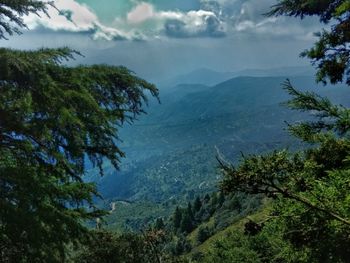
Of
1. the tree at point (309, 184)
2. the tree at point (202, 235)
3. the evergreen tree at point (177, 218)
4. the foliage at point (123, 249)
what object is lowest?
the evergreen tree at point (177, 218)

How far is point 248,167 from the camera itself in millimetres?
6570

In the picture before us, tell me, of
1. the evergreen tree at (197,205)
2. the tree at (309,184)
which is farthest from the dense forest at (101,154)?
the evergreen tree at (197,205)

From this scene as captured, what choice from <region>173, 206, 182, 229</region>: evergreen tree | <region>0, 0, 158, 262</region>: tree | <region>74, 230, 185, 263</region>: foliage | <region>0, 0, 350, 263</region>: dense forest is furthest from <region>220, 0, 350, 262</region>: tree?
<region>173, 206, 182, 229</region>: evergreen tree

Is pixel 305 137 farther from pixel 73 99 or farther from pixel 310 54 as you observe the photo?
pixel 73 99

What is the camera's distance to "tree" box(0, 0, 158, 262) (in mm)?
9625

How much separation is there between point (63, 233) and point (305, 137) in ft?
20.0

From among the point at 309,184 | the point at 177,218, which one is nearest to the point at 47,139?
the point at 309,184

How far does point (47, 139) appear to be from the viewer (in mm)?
10602

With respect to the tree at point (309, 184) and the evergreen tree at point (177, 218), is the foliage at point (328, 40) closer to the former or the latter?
the tree at point (309, 184)

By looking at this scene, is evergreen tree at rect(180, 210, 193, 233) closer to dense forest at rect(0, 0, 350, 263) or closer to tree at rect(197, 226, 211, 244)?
tree at rect(197, 226, 211, 244)

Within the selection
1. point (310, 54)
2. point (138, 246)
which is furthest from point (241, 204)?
point (310, 54)

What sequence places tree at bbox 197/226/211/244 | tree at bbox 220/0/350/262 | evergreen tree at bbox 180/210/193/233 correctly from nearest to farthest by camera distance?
tree at bbox 220/0/350/262
tree at bbox 197/226/211/244
evergreen tree at bbox 180/210/193/233

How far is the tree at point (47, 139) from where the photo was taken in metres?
9.62

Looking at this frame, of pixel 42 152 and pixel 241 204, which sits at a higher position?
pixel 42 152
